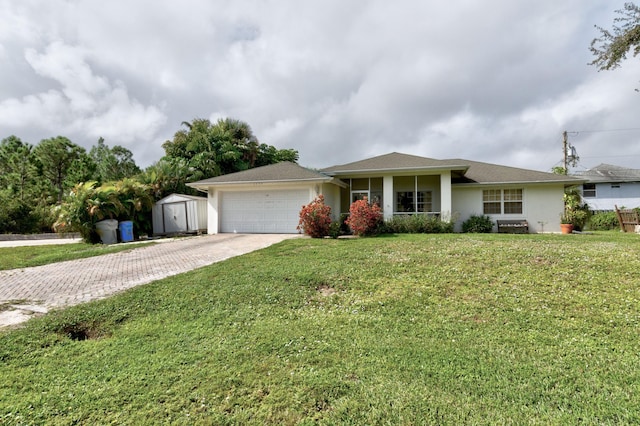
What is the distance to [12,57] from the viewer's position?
9984 mm

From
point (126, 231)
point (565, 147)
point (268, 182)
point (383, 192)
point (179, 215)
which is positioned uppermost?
point (565, 147)

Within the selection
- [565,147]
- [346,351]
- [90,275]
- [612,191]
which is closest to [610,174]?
[612,191]

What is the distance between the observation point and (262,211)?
15.5m

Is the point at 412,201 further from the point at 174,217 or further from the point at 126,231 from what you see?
the point at 126,231

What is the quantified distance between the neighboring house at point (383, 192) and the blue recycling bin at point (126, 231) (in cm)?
376

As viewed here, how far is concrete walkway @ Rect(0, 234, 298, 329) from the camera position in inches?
201

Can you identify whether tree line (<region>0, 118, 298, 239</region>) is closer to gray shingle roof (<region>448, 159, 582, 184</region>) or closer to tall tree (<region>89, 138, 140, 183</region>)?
tall tree (<region>89, 138, 140, 183</region>)

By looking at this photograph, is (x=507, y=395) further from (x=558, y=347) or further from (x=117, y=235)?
(x=117, y=235)

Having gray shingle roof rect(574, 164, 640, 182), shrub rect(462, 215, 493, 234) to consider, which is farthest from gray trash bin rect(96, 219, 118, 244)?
gray shingle roof rect(574, 164, 640, 182)

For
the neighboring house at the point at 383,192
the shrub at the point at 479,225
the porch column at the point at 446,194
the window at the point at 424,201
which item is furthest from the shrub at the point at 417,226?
the window at the point at 424,201

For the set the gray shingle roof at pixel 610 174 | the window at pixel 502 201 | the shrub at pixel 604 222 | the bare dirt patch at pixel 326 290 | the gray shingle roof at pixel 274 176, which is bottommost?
the bare dirt patch at pixel 326 290

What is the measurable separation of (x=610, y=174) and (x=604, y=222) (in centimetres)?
1041

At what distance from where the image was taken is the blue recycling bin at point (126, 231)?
14633 mm

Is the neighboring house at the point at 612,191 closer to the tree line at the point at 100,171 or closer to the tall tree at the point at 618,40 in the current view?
the tall tree at the point at 618,40
